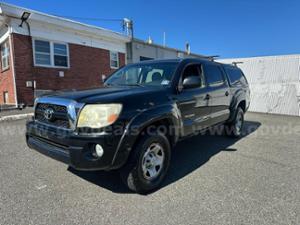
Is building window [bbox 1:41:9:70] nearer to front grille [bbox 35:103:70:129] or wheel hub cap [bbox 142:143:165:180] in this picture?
front grille [bbox 35:103:70:129]

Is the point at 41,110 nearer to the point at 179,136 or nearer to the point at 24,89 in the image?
the point at 179,136

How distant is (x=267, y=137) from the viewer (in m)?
6.54

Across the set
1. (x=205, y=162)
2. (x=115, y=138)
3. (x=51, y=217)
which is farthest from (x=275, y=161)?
(x=51, y=217)

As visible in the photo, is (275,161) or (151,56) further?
(151,56)

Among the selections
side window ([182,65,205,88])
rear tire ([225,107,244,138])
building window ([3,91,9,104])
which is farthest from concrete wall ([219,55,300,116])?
building window ([3,91,9,104])

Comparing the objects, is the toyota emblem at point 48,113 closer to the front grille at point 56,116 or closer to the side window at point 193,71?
the front grille at point 56,116

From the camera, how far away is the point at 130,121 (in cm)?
280

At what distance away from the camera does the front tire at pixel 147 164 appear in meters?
2.95

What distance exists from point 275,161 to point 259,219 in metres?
2.32

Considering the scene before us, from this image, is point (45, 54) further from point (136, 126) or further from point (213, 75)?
point (136, 126)

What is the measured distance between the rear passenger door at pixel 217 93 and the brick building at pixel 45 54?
762 centimetres

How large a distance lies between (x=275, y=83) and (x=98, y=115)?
1171 centimetres

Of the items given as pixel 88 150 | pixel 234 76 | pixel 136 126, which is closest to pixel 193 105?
pixel 136 126

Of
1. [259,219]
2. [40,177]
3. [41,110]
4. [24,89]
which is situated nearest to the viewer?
[259,219]
